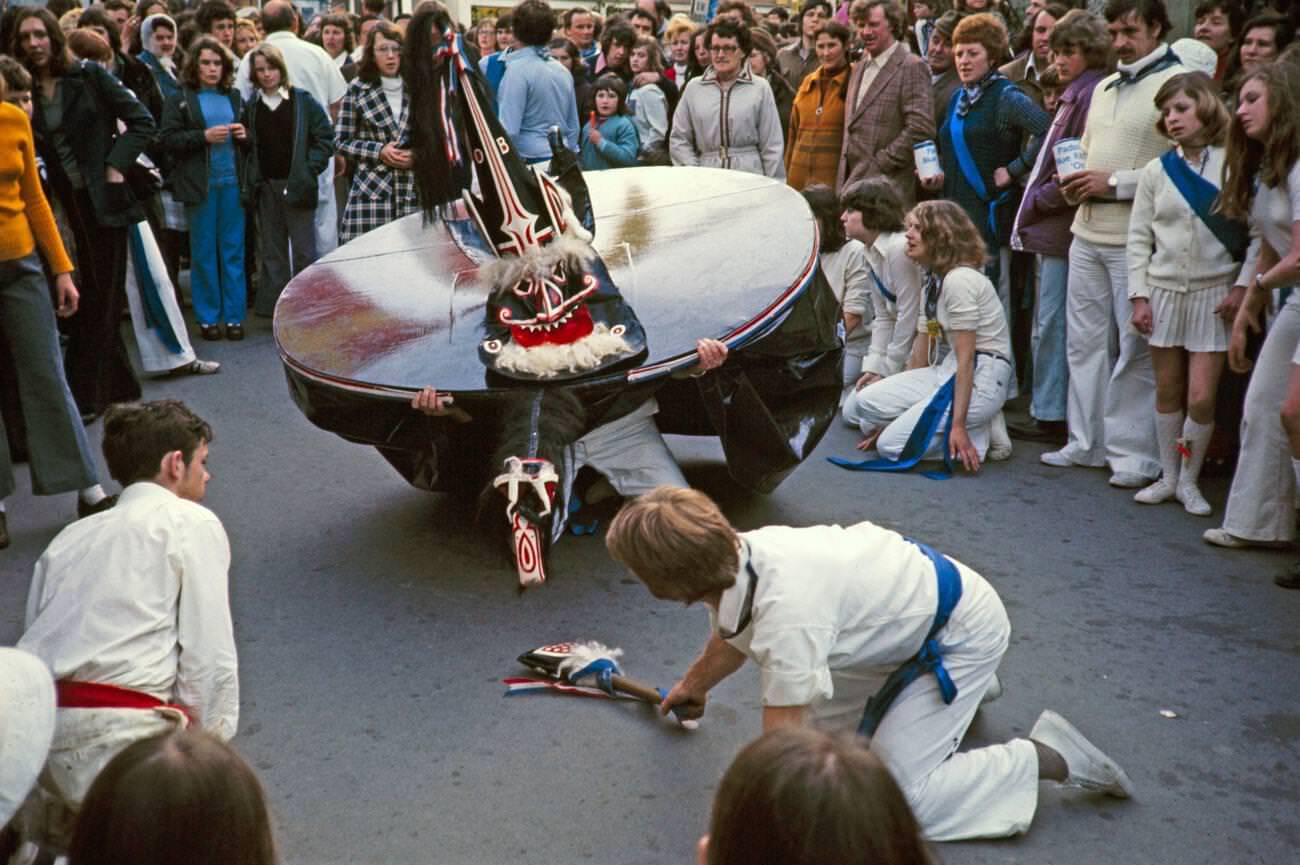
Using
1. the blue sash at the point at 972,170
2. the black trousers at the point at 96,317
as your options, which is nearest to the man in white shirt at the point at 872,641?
the blue sash at the point at 972,170

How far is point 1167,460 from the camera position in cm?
604

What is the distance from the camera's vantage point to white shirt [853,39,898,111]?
27.1 ft

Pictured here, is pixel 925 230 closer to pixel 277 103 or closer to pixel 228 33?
pixel 277 103

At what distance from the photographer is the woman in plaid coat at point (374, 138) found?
9.29 m

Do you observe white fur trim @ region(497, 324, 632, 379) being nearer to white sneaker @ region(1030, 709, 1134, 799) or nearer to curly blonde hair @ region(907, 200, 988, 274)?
white sneaker @ region(1030, 709, 1134, 799)

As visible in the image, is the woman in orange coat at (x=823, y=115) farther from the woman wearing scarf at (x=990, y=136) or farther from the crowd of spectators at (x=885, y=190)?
the woman wearing scarf at (x=990, y=136)

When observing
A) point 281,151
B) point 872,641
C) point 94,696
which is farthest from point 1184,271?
point 281,151

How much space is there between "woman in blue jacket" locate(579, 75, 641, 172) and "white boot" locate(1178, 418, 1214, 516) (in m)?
4.83

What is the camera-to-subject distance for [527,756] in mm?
3902

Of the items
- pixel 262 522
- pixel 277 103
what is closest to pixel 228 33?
pixel 277 103

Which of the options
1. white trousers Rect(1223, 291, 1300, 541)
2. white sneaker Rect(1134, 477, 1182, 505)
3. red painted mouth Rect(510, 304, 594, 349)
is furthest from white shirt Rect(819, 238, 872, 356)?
red painted mouth Rect(510, 304, 594, 349)

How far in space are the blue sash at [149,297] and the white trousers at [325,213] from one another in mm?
1792

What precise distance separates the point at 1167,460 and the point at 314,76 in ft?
20.7

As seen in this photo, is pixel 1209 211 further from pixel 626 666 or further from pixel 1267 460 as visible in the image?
pixel 626 666
